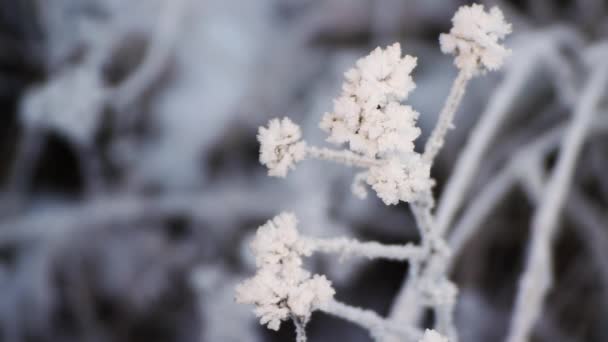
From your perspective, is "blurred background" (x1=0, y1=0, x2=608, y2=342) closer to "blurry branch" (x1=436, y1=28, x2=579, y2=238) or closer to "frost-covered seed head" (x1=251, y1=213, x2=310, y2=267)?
"blurry branch" (x1=436, y1=28, x2=579, y2=238)

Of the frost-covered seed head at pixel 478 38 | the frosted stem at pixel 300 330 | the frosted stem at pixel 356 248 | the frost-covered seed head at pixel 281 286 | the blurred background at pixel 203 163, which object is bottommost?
the frosted stem at pixel 300 330

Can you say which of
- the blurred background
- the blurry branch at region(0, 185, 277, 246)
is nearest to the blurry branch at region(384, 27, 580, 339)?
the blurred background

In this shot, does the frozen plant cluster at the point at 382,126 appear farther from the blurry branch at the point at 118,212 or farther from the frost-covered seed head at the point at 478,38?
the blurry branch at the point at 118,212

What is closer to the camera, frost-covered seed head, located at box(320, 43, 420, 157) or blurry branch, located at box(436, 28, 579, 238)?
frost-covered seed head, located at box(320, 43, 420, 157)

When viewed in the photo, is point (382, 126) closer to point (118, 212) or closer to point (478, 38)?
point (478, 38)

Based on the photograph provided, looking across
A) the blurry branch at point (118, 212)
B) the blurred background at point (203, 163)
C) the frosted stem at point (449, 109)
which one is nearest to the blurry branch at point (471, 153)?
the frosted stem at point (449, 109)

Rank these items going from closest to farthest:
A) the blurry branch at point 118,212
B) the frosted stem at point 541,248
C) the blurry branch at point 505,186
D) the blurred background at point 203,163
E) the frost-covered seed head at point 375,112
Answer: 1. the frost-covered seed head at point 375,112
2. the frosted stem at point 541,248
3. the blurry branch at point 505,186
4. the blurred background at point 203,163
5. the blurry branch at point 118,212

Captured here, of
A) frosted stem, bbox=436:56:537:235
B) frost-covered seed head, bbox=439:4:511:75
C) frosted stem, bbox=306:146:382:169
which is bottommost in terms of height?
frosted stem, bbox=306:146:382:169

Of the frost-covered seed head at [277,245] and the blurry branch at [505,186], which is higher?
the blurry branch at [505,186]
